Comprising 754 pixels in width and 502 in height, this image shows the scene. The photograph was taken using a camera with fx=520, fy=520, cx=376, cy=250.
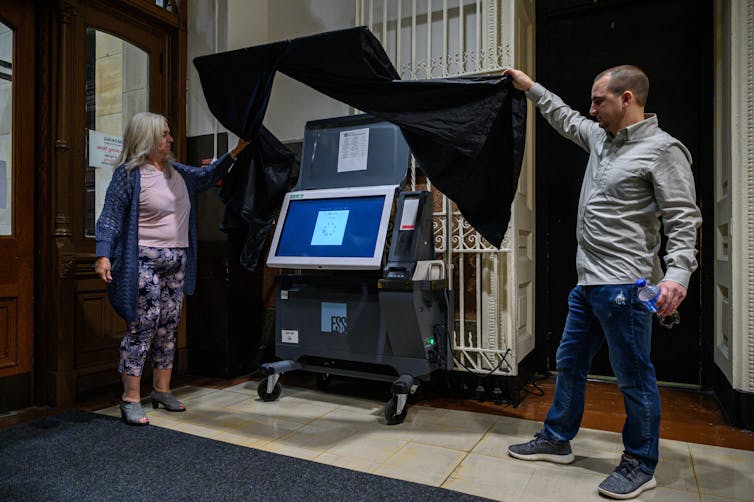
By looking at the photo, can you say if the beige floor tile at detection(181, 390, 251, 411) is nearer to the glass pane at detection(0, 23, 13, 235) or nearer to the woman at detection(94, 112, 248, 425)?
the woman at detection(94, 112, 248, 425)

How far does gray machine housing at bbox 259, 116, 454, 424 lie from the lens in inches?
103

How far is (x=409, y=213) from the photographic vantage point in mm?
2664

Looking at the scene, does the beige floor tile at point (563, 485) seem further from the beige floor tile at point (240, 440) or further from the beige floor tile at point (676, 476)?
the beige floor tile at point (240, 440)

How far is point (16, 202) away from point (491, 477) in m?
2.74

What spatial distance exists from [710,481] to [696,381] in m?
1.45

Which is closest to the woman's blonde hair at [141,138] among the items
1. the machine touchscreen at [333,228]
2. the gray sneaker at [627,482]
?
the machine touchscreen at [333,228]

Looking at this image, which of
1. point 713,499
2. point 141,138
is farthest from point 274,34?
point 713,499

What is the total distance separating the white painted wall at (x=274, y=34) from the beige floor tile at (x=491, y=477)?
7.99 ft

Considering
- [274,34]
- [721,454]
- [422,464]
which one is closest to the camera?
[422,464]

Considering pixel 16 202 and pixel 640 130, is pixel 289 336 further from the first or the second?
pixel 640 130

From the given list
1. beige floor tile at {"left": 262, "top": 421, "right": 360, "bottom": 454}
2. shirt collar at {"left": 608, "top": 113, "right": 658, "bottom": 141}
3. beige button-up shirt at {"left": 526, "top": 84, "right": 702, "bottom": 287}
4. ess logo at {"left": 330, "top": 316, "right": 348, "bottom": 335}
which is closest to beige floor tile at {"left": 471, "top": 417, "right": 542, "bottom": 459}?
beige floor tile at {"left": 262, "top": 421, "right": 360, "bottom": 454}

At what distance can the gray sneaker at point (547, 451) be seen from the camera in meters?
2.07

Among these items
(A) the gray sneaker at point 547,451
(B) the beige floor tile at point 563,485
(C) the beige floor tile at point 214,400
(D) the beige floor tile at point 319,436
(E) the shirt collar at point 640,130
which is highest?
(E) the shirt collar at point 640,130

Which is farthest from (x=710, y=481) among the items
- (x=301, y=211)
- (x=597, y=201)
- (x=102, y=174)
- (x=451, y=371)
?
(x=102, y=174)
